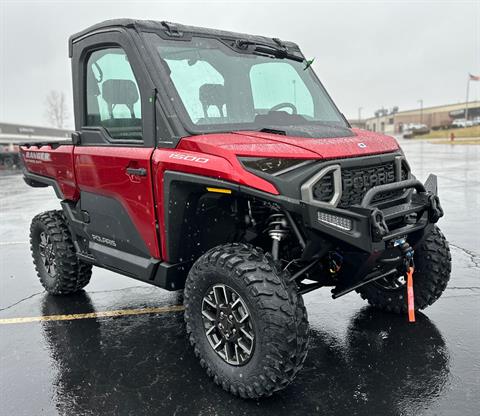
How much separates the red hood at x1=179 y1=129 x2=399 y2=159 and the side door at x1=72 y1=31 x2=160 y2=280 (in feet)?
1.61

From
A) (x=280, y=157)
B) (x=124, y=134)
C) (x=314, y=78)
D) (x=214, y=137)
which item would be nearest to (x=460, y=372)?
(x=280, y=157)

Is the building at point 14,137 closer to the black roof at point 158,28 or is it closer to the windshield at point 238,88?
the black roof at point 158,28

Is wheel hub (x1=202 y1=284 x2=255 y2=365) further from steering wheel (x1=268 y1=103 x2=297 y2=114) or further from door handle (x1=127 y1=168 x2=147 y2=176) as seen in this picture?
steering wheel (x1=268 y1=103 x2=297 y2=114)

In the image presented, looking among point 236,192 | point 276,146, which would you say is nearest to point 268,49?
point 276,146

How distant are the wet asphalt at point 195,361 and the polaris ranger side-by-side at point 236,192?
250 mm

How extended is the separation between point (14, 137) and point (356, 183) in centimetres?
2842

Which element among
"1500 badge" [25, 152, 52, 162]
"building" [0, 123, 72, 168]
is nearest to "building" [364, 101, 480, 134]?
"building" [0, 123, 72, 168]

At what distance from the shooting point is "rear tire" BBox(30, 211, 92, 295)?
4836 mm

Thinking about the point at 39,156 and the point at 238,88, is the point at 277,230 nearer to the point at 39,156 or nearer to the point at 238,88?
the point at 238,88

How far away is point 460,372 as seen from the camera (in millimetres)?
3361

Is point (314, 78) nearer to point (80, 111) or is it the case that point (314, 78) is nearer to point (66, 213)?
point (80, 111)

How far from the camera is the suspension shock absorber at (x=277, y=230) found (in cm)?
320

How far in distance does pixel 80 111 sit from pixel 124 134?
2.25ft

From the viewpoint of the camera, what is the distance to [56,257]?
191 inches
